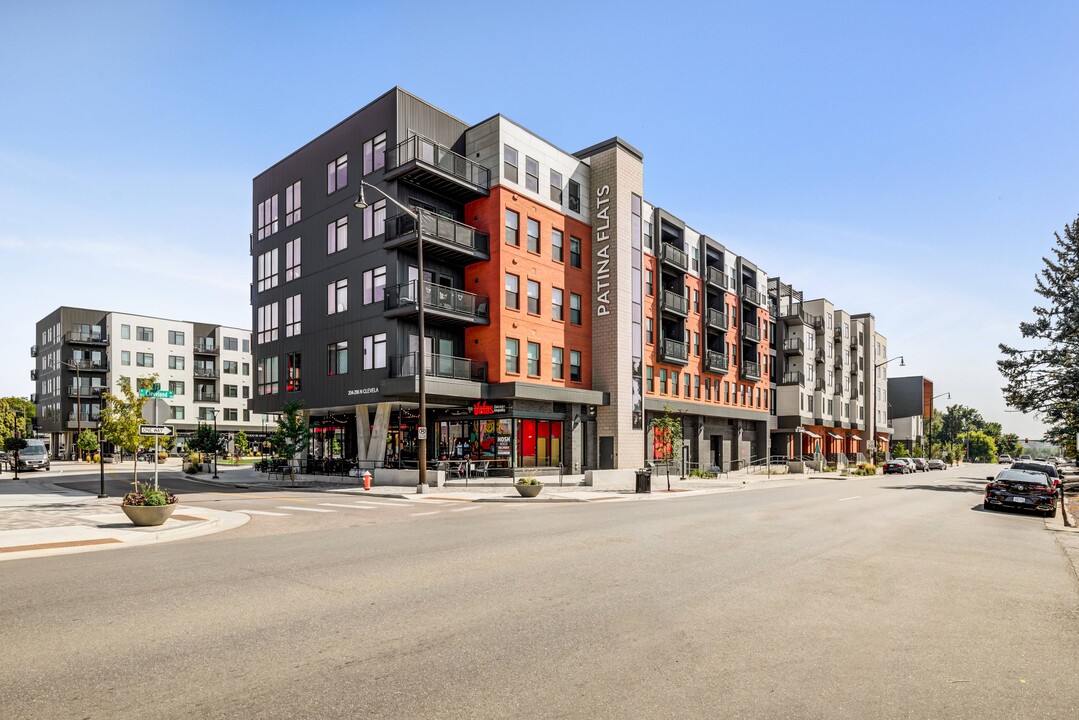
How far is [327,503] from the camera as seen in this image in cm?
2275

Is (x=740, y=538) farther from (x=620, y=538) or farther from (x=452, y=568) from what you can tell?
(x=452, y=568)

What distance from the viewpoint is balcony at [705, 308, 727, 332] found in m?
54.8

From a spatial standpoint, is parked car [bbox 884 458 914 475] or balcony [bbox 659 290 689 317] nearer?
balcony [bbox 659 290 689 317]

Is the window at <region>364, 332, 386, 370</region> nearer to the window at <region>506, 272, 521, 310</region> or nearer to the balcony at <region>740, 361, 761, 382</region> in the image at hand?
the window at <region>506, 272, 521, 310</region>

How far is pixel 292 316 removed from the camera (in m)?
42.1

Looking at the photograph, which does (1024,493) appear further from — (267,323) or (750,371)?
(267,323)

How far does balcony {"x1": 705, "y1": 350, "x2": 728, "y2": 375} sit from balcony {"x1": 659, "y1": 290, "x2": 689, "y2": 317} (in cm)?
507

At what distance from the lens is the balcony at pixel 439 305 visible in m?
33.2

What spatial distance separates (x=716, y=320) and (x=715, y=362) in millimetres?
3645

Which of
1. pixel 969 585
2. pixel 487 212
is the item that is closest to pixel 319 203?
pixel 487 212

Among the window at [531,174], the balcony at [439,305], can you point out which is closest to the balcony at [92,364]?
the balcony at [439,305]

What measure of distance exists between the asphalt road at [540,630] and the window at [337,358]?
25.0 metres

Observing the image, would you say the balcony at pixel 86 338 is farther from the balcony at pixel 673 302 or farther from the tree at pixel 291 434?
the balcony at pixel 673 302

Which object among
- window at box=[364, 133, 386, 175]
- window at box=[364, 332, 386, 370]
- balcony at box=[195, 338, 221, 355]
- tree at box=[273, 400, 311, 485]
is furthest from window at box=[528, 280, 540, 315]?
balcony at box=[195, 338, 221, 355]
